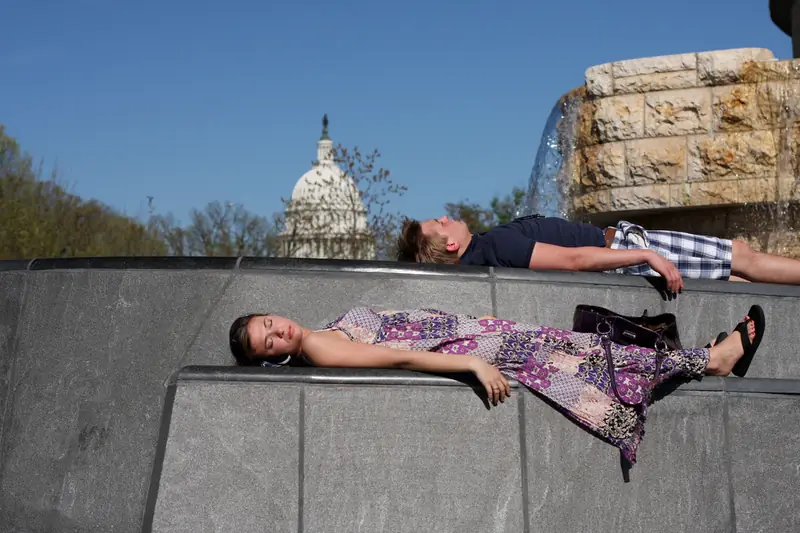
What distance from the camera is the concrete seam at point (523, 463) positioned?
A: 12.7ft

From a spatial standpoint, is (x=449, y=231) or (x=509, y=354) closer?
(x=509, y=354)

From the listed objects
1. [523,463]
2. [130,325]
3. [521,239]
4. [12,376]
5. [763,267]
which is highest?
[521,239]

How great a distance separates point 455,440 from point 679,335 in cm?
151

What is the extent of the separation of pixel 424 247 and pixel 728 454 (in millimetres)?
1773

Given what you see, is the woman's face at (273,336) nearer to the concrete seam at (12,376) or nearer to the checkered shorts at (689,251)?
the concrete seam at (12,376)

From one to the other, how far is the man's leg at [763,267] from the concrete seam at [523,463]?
1974mm

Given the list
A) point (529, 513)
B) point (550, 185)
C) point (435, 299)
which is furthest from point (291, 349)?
point (550, 185)

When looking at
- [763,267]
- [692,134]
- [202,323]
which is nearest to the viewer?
[202,323]

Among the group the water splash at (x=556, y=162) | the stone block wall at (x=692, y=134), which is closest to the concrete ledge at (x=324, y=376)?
the stone block wall at (x=692, y=134)

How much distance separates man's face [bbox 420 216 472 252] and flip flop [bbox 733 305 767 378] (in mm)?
1390

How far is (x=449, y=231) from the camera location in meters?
5.10

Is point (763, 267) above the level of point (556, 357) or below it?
above

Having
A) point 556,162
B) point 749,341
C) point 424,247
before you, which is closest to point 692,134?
point 556,162

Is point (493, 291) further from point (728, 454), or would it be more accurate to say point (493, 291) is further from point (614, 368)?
point (728, 454)
